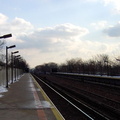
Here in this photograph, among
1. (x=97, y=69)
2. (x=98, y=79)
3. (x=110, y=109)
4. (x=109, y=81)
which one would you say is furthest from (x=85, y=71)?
(x=110, y=109)

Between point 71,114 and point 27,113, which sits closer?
point 27,113

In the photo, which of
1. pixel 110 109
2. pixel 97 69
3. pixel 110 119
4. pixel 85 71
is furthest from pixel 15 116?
pixel 85 71

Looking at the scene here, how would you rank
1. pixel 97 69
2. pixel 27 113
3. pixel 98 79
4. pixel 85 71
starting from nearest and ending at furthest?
pixel 27 113, pixel 98 79, pixel 97 69, pixel 85 71

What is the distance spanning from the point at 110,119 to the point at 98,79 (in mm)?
21926

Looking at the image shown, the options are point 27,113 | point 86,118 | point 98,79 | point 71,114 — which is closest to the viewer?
point 27,113

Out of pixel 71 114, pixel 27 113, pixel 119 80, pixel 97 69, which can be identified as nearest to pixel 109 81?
pixel 119 80

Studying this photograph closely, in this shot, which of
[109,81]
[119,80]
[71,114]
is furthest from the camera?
[109,81]

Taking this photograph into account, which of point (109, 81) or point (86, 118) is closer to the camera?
point (86, 118)

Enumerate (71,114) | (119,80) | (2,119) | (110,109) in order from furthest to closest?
(119,80), (110,109), (71,114), (2,119)

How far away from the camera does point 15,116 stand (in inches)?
361

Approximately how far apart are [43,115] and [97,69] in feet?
170

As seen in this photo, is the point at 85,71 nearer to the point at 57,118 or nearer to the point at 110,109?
the point at 110,109

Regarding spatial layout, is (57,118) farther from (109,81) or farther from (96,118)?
(109,81)

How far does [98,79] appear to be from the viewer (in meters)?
32.7
